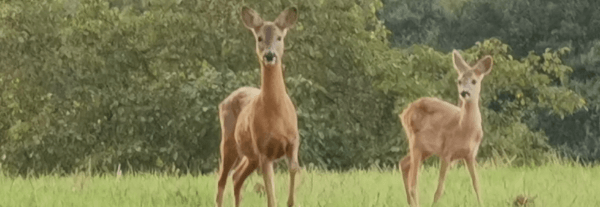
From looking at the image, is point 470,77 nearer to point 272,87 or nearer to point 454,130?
point 454,130

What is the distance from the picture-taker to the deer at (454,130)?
6.39m

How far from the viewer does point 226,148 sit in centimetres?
627

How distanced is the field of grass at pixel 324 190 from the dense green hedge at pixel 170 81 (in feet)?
16.5

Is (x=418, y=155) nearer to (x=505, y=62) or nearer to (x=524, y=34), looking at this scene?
(x=505, y=62)

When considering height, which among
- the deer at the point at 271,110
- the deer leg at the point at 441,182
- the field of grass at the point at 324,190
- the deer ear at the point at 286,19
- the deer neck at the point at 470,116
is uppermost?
the deer ear at the point at 286,19

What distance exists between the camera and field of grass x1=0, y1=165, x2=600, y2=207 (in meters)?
6.78

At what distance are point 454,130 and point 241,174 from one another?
1.30m

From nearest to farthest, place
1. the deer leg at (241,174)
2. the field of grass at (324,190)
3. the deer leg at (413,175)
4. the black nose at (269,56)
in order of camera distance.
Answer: the black nose at (269,56)
the deer leg at (241,174)
the deer leg at (413,175)
the field of grass at (324,190)

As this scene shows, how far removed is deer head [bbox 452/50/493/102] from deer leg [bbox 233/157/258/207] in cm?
130

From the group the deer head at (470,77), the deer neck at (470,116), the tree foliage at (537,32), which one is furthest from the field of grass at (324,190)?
the tree foliage at (537,32)

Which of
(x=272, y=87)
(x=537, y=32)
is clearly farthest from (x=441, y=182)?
(x=537, y=32)

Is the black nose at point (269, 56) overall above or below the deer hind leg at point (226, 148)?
above

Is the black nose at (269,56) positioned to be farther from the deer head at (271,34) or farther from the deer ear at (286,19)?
the deer ear at (286,19)

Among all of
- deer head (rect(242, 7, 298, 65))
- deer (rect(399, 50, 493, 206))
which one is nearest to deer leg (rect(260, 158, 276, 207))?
deer head (rect(242, 7, 298, 65))
